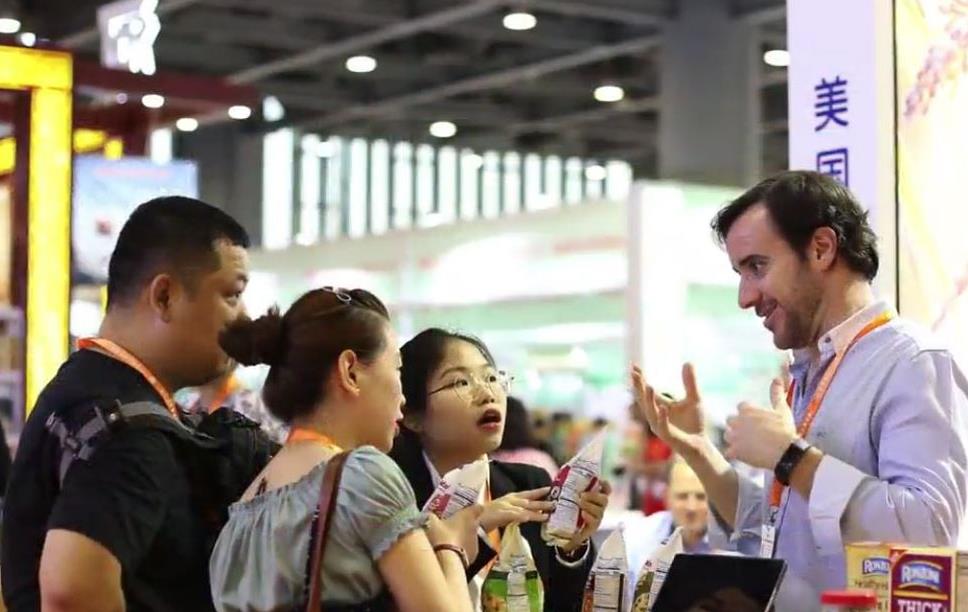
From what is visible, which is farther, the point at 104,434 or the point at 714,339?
the point at 714,339

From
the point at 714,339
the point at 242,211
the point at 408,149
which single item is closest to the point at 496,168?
the point at 408,149

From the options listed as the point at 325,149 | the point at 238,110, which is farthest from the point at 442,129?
the point at 238,110

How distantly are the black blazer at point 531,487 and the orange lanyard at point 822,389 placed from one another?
1.33 feet

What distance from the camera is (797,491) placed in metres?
2.51

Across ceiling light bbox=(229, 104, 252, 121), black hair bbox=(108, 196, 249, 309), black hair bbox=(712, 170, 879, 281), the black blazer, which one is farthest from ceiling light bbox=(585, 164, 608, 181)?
black hair bbox=(108, 196, 249, 309)

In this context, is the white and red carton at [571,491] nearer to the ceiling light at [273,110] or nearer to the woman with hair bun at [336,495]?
the woman with hair bun at [336,495]

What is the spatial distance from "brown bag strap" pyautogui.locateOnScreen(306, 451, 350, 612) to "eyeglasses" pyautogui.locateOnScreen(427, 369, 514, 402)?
0.83 meters

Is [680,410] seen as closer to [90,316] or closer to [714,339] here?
[90,316]

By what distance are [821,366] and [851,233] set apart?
0.23 meters

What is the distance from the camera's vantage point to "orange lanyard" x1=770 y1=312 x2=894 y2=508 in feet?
8.52

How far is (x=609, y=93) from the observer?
16.9 metres

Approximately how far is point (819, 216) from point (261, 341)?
94 centimetres

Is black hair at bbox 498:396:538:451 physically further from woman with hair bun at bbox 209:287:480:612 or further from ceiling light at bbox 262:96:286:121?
ceiling light at bbox 262:96:286:121

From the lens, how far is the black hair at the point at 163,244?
260 cm
